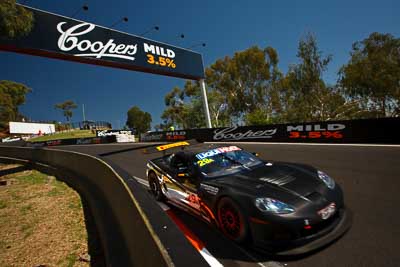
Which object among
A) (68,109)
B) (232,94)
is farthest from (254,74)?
(68,109)

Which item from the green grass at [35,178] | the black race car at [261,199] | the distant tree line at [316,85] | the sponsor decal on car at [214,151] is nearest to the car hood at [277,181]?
the black race car at [261,199]

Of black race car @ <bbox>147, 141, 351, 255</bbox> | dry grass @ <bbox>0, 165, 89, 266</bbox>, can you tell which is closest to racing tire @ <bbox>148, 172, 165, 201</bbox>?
black race car @ <bbox>147, 141, 351, 255</bbox>

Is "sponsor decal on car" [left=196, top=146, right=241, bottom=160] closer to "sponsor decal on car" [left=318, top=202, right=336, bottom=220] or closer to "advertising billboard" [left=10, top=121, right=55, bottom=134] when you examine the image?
"sponsor decal on car" [left=318, top=202, right=336, bottom=220]

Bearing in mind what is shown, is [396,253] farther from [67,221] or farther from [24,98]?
[24,98]

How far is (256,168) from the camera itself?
436 cm

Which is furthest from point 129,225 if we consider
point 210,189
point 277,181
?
point 277,181

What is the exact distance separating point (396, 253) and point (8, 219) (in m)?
8.01

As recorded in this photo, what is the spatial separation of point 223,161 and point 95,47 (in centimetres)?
1539

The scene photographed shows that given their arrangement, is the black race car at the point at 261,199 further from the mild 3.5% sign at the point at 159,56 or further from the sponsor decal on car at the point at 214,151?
the mild 3.5% sign at the point at 159,56

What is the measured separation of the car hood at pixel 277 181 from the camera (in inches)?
131

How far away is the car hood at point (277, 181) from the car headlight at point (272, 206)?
4.4 inches

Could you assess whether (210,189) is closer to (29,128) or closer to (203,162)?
(203,162)

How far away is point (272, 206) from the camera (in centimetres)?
308

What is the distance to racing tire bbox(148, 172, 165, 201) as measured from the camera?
5734 millimetres
